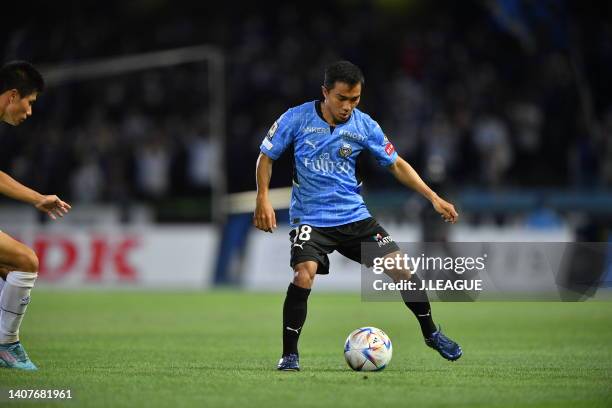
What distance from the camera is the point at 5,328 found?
8.33m

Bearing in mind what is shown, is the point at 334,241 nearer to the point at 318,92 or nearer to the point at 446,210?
the point at 446,210

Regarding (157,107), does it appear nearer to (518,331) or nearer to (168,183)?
(168,183)

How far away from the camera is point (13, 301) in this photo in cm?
828

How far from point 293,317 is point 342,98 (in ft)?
5.59

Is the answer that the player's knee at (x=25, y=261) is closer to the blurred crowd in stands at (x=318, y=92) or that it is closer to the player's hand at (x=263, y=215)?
the player's hand at (x=263, y=215)

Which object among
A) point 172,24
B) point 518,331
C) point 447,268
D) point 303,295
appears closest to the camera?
point 303,295

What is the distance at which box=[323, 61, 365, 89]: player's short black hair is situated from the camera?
8.23 meters

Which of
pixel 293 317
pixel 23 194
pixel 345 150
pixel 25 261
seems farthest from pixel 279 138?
pixel 25 261

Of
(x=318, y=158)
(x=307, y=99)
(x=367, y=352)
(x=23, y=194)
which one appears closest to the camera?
(x=23, y=194)

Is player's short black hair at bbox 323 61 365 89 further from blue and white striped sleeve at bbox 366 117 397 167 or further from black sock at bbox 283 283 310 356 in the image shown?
black sock at bbox 283 283 310 356

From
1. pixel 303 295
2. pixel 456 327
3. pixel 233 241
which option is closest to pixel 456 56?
pixel 233 241

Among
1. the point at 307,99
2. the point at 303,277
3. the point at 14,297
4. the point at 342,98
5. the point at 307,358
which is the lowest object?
the point at 307,358

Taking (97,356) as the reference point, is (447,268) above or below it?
above

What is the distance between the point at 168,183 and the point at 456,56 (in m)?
6.94
